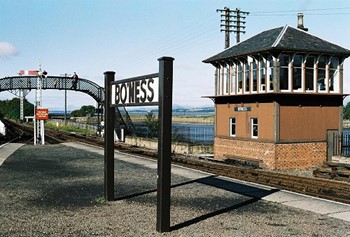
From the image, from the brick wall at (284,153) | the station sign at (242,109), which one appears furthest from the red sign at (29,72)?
the brick wall at (284,153)

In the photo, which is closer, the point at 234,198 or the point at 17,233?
→ the point at 17,233

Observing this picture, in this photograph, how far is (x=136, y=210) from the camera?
9672mm

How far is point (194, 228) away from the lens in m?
8.12

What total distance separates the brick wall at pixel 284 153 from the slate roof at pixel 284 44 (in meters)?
5.62

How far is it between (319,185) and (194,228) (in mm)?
7986

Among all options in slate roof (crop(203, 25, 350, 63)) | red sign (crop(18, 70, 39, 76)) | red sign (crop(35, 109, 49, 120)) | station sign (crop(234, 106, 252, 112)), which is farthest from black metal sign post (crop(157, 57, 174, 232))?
red sign (crop(18, 70, 39, 76))

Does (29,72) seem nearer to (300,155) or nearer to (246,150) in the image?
(246,150)

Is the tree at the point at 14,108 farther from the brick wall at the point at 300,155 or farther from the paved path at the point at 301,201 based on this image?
the paved path at the point at 301,201

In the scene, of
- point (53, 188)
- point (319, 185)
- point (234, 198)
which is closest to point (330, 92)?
point (319, 185)

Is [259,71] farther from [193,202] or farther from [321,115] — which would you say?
[193,202]

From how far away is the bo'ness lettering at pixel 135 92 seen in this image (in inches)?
324

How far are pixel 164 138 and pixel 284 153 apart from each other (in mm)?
17079

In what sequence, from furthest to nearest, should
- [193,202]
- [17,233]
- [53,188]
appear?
[53,188]
[193,202]
[17,233]

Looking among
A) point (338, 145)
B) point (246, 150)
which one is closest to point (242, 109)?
point (246, 150)
